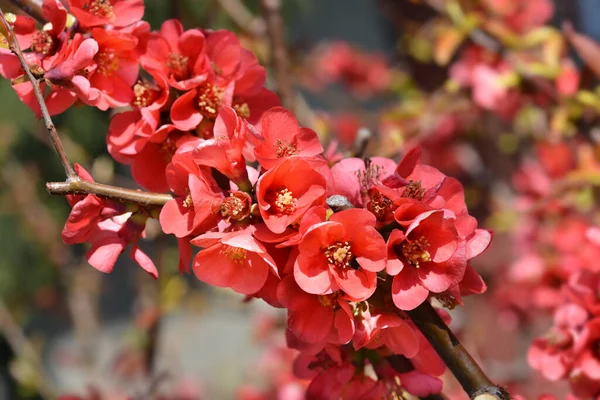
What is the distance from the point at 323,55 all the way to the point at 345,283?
1913 millimetres

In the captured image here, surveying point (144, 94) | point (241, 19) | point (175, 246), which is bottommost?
point (175, 246)

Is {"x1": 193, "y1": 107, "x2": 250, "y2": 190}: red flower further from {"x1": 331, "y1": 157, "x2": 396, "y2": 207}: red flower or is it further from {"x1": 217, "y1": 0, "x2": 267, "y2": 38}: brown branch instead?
{"x1": 217, "y1": 0, "x2": 267, "y2": 38}: brown branch

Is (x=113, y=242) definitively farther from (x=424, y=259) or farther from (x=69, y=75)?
(x=424, y=259)

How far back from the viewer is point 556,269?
979 mm

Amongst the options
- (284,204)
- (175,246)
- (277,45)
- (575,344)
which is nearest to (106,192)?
(284,204)

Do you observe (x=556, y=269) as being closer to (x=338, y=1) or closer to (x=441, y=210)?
(x=441, y=210)

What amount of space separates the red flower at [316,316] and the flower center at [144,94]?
20 cm

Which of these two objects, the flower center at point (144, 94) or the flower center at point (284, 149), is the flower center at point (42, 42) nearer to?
the flower center at point (144, 94)

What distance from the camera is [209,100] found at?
474 millimetres

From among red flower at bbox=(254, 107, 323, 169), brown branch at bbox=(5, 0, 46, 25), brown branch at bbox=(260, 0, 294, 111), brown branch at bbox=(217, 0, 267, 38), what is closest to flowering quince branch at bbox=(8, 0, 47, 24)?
brown branch at bbox=(5, 0, 46, 25)

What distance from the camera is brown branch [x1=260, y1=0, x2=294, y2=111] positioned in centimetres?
89

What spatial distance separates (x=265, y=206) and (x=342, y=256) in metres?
0.06

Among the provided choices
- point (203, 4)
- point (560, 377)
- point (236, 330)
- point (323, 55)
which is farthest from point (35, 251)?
point (560, 377)

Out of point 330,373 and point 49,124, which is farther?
point 330,373
